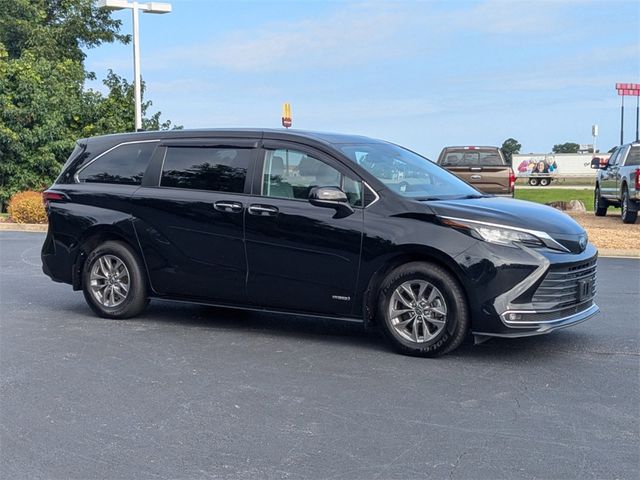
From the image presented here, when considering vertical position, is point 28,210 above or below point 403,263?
below

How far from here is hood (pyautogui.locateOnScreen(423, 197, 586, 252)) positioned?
6180mm

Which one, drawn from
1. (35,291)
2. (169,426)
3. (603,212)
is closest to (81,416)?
(169,426)

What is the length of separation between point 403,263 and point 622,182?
13515 mm

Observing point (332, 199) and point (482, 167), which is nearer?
point (332, 199)

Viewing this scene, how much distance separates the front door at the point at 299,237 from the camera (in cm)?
662

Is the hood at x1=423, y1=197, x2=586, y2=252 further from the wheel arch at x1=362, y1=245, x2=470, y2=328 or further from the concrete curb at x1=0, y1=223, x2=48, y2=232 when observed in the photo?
the concrete curb at x1=0, y1=223, x2=48, y2=232

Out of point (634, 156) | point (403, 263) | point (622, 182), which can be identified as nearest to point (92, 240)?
point (403, 263)

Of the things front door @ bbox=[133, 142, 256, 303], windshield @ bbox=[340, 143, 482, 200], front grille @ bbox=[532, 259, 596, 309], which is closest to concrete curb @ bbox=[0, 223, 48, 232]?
front door @ bbox=[133, 142, 256, 303]

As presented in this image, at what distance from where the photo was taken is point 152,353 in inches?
260

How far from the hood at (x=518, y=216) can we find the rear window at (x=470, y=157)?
15320 millimetres

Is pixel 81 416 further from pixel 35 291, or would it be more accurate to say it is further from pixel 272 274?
pixel 35 291

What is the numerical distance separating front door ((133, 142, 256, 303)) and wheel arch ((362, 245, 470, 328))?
4.01 ft

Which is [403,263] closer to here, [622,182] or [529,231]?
[529,231]

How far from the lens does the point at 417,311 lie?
20.7ft
